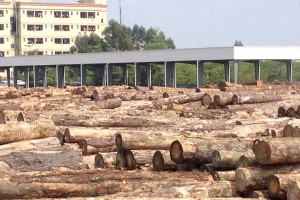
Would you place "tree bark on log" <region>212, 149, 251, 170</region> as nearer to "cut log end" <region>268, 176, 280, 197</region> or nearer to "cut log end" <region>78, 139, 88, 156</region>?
"cut log end" <region>268, 176, 280, 197</region>

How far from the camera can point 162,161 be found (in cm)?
1126

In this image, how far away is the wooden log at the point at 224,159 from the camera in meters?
10.9

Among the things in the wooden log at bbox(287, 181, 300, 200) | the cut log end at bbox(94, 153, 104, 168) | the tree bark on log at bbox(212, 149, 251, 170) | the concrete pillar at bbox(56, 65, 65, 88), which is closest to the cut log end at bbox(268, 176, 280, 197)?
the wooden log at bbox(287, 181, 300, 200)

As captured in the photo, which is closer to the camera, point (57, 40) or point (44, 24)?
point (44, 24)

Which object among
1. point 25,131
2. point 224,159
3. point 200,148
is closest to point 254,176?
point 224,159

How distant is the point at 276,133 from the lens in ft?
48.2

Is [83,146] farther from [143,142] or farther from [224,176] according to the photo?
[224,176]

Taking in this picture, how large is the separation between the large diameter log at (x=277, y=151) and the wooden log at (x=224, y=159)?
0.61 meters

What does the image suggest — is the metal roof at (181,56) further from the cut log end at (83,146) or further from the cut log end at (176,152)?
the cut log end at (176,152)

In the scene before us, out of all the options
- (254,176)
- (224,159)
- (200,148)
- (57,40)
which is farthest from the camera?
(57,40)

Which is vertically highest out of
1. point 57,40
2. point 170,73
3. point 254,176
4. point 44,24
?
point 44,24

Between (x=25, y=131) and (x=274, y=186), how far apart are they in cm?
575

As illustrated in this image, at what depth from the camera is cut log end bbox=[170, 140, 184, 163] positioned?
11.0m

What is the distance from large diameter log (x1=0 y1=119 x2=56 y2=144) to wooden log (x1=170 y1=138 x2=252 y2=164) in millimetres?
3812
